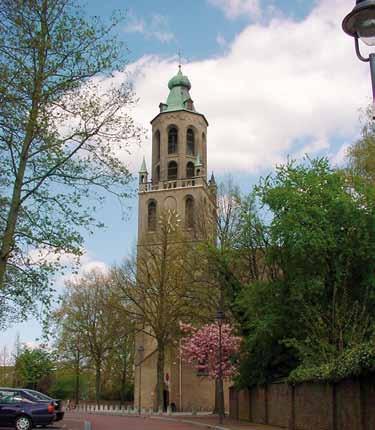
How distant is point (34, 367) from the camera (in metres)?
65.3

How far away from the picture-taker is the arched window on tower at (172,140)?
66.3m

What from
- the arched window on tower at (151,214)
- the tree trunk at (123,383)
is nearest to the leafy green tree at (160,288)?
the arched window on tower at (151,214)

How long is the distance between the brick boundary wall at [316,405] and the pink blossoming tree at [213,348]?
4.99m

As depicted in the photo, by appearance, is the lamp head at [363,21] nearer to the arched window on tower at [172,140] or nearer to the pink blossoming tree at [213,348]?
the pink blossoming tree at [213,348]

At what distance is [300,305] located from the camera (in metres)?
26.2

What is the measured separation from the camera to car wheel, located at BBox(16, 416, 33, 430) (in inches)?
791

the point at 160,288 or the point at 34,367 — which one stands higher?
the point at 160,288

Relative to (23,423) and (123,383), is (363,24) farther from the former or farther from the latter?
(123,383)

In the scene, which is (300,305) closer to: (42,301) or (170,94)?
(42,301)

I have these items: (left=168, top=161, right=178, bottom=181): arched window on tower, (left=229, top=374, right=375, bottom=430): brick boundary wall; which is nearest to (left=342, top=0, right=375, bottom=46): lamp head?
(left=229, top=374, right=375, bottom=430): brick boundary wall

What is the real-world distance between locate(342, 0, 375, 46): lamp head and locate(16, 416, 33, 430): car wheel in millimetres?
17932

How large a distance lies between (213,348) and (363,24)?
31306 mm

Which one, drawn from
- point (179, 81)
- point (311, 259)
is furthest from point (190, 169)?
point (311, 259)

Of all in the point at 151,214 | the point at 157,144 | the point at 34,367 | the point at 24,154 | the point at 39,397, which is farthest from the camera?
the point at 157,144
